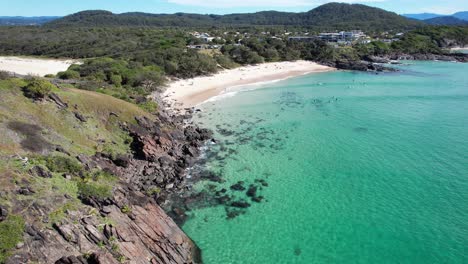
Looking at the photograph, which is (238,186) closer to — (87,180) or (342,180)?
(342,180)

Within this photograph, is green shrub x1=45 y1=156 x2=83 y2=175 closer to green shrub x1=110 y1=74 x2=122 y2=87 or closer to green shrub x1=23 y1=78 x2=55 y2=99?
green shrub x1=23 y1=78 x2=55 y2=99

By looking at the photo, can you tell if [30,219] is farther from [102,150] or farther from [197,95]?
[197,95]

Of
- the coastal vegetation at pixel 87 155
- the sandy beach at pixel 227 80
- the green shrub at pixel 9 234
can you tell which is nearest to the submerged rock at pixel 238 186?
the coastal vegetation at pixel 87 155

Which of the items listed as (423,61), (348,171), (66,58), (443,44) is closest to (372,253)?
(348,171)

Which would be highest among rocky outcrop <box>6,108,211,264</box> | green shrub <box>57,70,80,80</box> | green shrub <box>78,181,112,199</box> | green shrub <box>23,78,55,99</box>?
green shrub <box>23,78,55,99</box>

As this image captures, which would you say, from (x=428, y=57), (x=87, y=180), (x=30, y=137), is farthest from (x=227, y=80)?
(x=428, y=57)

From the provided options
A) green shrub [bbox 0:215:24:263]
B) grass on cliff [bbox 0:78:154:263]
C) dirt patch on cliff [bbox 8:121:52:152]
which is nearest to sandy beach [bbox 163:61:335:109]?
grass on cliff [bbox 0:78:154:263]

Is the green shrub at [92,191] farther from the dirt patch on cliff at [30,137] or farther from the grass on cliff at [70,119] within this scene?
the grass on cliff at [70,119]
